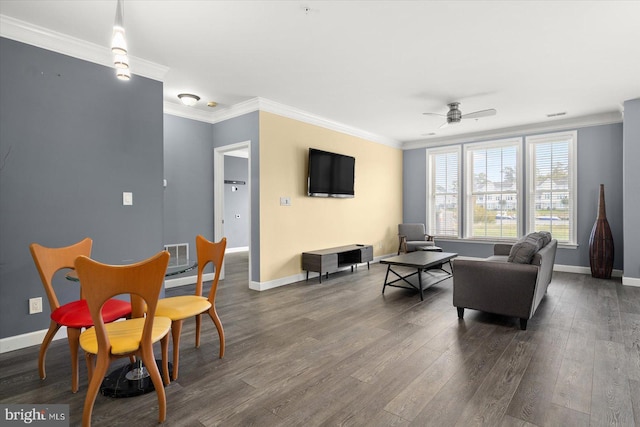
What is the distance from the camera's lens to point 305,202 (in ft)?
17.9

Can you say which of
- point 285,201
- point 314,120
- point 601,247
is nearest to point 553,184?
point 601,247

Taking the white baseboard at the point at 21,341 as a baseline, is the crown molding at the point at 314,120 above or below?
above

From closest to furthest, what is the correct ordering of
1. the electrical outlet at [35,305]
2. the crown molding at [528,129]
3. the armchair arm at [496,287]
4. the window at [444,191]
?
the electrical outlet at [35,305]
the armchair arm at [496,287]
the crown molding at [528,129]
the window at [444,191]

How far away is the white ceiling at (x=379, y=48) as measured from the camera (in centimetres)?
262

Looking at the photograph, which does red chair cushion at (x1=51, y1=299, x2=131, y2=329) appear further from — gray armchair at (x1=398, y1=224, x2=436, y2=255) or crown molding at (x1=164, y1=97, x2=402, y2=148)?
Result: gray armchair at (x1=398, y1=224, x2=436, y2=255)

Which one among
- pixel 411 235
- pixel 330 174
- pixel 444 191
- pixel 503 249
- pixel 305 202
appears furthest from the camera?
pixel 444 191

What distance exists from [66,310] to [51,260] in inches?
19.0

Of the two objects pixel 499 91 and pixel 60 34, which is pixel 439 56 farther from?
pixel 60 34

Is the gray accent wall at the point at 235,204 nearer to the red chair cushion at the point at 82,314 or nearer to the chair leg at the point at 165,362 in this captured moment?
the red chair cushion at the point at 82,314

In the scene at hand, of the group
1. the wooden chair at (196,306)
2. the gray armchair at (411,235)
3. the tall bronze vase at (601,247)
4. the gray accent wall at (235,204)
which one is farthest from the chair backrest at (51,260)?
the tall bronze vase at (601,247)

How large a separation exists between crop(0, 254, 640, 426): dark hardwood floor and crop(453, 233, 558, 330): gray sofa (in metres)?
0.19

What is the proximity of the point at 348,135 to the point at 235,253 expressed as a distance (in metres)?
Answer: 4.55

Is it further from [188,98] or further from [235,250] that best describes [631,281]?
[235,250]

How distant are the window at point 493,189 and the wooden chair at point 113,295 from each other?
6595 mm
